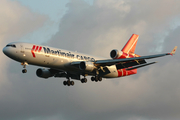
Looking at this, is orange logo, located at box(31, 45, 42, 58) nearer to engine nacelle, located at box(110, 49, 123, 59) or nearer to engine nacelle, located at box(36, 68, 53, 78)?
engine nacelle, located at box(36, 68, 53, 78)

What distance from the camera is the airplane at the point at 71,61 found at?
55250 mm

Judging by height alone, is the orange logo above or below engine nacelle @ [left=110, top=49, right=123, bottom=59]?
below

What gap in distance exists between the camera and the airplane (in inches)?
2175

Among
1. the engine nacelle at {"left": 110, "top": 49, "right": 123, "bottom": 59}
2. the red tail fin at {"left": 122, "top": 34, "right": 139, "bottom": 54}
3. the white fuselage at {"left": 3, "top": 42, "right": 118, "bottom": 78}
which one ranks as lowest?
the white fuselage at {"left": 3, "top": 42, "right": 118, "bottom": 78}

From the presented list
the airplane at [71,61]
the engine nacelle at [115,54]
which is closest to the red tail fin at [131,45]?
the airplane at [71,61]

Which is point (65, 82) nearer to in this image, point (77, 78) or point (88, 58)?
point (77, 78)

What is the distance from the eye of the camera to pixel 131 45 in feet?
242

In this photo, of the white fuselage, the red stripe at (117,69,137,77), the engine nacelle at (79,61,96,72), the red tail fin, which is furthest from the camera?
the red tail fin

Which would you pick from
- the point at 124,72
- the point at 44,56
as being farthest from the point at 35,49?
the point at 124,72

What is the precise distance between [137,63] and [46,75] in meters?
17.8

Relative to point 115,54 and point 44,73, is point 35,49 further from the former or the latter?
point 115,54

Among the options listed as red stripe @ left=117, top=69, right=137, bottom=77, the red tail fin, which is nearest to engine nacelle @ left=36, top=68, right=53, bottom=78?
red stripe @ left=117, top=69, right=137, bottom=77

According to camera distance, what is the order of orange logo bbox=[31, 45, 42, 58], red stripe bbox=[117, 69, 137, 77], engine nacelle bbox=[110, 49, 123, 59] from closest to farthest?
orange logo bbox=[31, 45, 42, 58] → engine nacelle bbox=[110, 49, 123, 59] → red stripe bbox=[117, 69, 137, 77]

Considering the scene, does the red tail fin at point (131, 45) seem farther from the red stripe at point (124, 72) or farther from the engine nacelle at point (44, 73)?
Answer: the engine nacelle at point (44, 73)
